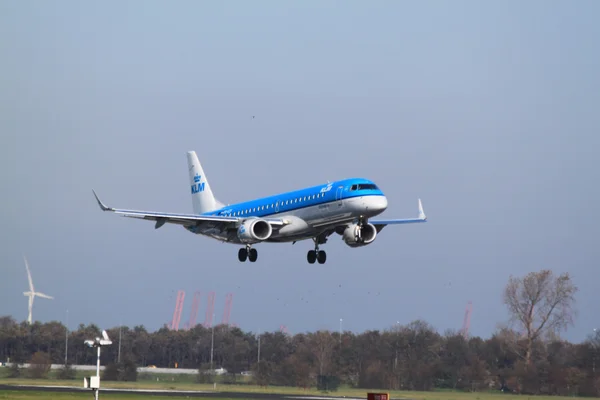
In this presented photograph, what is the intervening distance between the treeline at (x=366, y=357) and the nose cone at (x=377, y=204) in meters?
27.6

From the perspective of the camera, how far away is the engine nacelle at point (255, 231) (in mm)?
73500

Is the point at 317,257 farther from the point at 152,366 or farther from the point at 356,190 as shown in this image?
the point at 152,366

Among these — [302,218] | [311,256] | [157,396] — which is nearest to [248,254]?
[311,256]

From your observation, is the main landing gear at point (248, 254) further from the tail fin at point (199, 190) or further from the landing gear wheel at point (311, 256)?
the tail fin at point (199, 190)

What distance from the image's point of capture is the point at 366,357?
98.9 meters

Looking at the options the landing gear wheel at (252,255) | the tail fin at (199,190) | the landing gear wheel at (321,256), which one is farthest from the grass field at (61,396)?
the tail fin at (199,190)

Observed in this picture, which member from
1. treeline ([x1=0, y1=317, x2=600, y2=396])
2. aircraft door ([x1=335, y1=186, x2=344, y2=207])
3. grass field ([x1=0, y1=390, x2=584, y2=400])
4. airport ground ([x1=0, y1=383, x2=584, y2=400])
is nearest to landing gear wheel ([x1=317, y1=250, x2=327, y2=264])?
aircraft door ([x1=335, y1=186, x2=344, y2=207])

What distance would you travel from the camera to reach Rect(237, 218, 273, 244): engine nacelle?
241ft

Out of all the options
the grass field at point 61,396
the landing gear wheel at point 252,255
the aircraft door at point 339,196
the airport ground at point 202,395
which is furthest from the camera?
the landing gear wheel at point 252,255

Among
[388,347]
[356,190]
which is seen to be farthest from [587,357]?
[356,190]

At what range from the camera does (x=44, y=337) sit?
117m

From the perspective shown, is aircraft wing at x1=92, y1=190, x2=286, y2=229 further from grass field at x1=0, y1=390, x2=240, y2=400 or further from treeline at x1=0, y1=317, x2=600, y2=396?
treeline at x1=0, y1=317, x2=600, y2=396

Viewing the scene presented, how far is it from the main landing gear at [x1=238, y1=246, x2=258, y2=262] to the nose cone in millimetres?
13103

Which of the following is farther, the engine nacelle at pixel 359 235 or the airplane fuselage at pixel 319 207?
the engine nacelle at pixel 359 235
